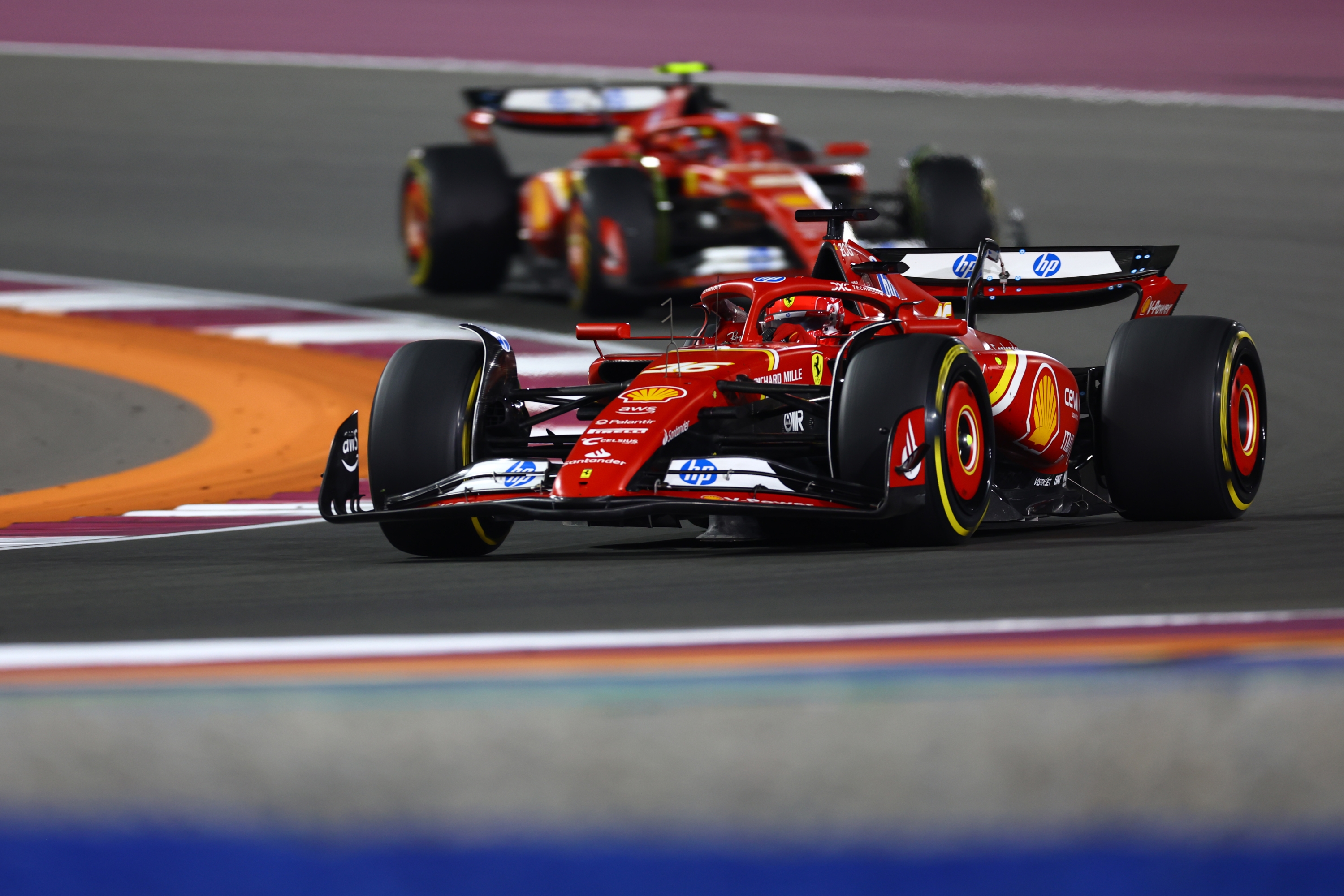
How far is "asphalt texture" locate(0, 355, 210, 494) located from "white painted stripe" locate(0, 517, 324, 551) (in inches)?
79.4

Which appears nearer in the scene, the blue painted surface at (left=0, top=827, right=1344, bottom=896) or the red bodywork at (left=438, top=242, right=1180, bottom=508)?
the blue painted surface at (left=0, top=827, right=1344, bottom=896)

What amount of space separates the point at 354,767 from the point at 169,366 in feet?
36.3

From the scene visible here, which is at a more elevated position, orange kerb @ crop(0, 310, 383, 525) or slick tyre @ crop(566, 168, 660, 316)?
slick tyre @ crop(566, 168, 660, 316)

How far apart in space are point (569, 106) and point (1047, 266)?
8357 millimetres

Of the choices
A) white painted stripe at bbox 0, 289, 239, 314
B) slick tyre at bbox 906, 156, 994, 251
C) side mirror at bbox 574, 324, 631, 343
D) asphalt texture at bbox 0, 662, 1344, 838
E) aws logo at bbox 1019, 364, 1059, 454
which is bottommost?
white painted stripe at bbox 0, 289, 239, 314

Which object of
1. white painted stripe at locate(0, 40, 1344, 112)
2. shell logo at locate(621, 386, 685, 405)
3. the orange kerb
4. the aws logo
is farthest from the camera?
white painted stripe at locate(0, 40, 1344, 112)

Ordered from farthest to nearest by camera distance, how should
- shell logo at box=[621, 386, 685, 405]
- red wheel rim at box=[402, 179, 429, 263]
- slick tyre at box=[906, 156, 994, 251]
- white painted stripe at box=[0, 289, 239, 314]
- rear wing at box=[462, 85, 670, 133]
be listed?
1. red wheel rim at box=[402, 179, 429, 263]
2. white painted stripe at box=[0, 289, 239, 314]
3. rear wing at box=[462, 85, 670, 133]
4. slick tyre at box=[906, 156, 994, 251]
5. shell logo at box=[621, 386, 685, 405]

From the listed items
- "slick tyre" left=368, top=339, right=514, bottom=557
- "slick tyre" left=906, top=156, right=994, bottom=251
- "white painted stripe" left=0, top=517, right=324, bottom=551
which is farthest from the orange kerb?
"slick tyre" left=906, top=156, right=994, bottom=251

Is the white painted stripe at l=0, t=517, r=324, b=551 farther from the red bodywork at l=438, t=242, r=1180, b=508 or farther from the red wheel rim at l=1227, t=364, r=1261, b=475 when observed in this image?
the red wheel rim at l=1227, t=364, r=1261, b=475

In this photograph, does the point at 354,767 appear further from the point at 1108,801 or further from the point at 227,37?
the point at 227,37

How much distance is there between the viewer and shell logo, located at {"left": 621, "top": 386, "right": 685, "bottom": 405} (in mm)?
7652

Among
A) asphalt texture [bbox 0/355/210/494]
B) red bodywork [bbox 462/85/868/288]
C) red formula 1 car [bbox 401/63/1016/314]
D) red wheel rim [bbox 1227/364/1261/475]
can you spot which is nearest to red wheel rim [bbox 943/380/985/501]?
red wheel rim [bbox 1227/364/1261/475]

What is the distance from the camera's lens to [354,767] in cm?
416

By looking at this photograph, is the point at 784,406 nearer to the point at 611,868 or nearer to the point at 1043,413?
the point at 1043,413
